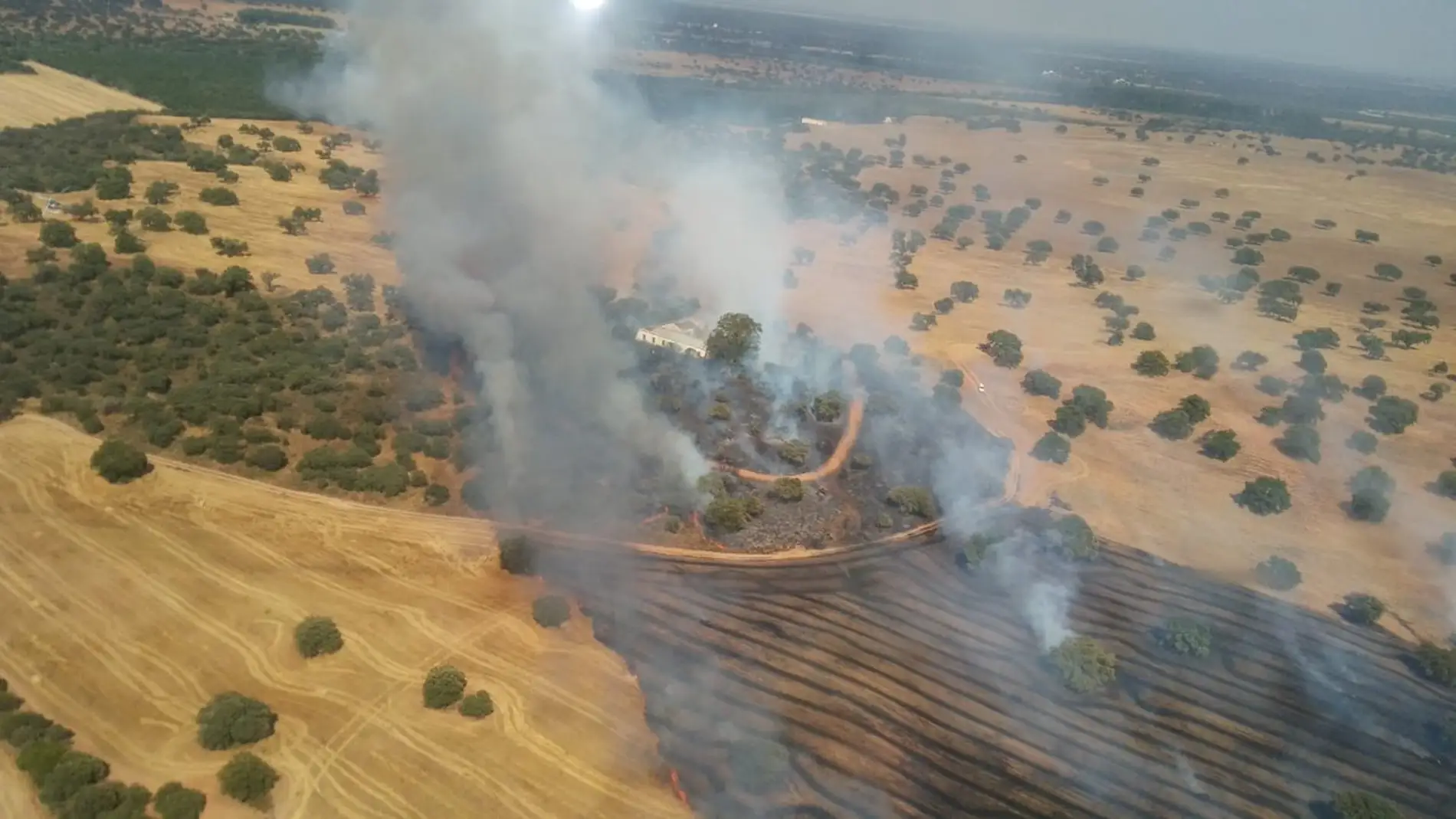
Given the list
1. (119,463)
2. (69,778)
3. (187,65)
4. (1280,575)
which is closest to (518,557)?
(69,778)

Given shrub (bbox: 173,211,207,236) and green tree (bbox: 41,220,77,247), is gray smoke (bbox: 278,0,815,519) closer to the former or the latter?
shrub (bbox: 173,211,207,236)

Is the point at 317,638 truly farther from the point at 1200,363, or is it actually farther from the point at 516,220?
the point at 1200,363

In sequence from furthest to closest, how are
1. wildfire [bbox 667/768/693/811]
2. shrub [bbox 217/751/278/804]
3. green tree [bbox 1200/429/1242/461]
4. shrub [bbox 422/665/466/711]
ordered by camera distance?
green tree [bbox 1200/429/1242/461] < shrub [bbox 422/665/466/711] < wildfire [bbox 667/768/693/811] < shrub [bbox 217/751/278/804]

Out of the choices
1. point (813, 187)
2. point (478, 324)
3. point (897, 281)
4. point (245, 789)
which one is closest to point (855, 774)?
point (245, 789)

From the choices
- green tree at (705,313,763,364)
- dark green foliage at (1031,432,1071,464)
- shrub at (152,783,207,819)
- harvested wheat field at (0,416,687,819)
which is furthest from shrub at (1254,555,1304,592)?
shrub at (152,783,207,819)

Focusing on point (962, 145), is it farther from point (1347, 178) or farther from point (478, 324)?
point (478, 324)

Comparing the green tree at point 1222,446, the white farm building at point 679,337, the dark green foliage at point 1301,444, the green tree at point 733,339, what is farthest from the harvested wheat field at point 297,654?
the dark green foliage at point 1301,444

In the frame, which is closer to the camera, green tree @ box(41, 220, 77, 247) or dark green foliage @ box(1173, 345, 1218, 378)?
dark green foliage @ box(1173, 345, 1218, 378)
